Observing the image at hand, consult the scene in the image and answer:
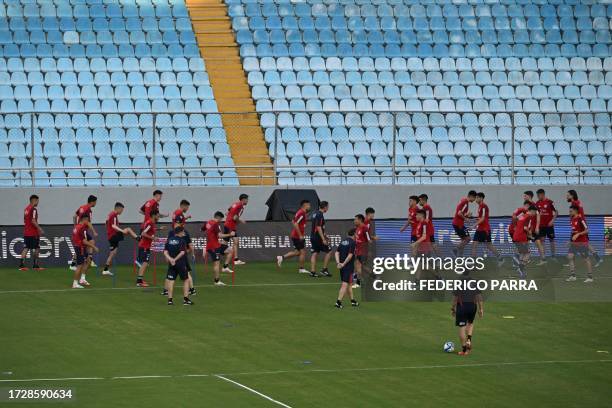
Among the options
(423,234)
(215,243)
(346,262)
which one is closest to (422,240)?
(423,234)

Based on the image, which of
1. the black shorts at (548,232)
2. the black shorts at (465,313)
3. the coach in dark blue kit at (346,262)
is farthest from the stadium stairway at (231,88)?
the black shorts at (465,313)

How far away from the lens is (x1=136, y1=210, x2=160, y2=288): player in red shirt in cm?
2780

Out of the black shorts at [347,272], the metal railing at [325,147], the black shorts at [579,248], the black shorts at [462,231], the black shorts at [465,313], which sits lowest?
the black shorts at [465,313]

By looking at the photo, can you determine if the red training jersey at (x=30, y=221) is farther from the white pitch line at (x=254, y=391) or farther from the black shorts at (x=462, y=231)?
the white pitch line at (x=254, y=391)

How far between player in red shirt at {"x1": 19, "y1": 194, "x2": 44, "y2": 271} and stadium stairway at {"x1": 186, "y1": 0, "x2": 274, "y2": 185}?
622 centimetres

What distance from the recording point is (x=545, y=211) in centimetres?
3238

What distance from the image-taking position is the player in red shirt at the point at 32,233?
29.5 meters

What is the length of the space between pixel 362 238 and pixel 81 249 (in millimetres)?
6325

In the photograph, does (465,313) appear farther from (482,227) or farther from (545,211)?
(545,211)

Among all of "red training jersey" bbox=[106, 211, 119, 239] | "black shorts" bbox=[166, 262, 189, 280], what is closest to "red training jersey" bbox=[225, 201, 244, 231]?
"red training jersey" bbox=[106, 211, 119, 239]

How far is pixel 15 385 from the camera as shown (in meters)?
17.7

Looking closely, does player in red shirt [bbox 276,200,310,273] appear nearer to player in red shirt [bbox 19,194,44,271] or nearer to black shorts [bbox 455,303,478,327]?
player in red shirt [bbox 19,194,44,271]

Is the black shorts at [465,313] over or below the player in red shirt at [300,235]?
below

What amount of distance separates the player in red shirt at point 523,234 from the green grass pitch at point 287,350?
2.31m
